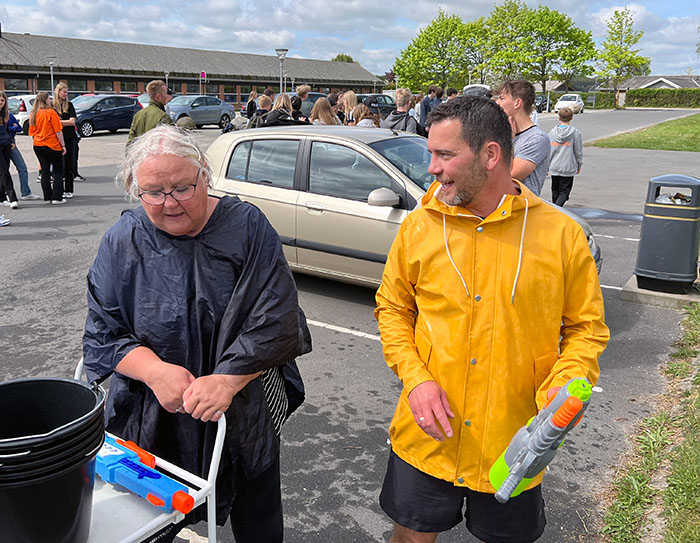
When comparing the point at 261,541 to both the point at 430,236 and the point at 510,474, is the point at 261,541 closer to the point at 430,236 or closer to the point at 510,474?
the point at 510,474

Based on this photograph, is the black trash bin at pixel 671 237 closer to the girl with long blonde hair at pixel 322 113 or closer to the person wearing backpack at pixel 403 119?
the person wearing backpack at pixel 403 119

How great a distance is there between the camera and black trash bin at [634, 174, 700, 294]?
5.96 metres

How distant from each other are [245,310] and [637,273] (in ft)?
17.9

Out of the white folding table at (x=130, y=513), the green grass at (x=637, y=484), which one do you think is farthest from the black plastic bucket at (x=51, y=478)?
the green grass at (x=637, y=484)

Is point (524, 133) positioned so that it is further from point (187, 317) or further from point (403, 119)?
point (403, 119)

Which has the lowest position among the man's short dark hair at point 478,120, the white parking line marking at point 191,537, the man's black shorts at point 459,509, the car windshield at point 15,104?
the white parking line marking at point 191,537

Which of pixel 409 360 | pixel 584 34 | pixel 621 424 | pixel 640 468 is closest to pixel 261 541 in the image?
pixel 409 360

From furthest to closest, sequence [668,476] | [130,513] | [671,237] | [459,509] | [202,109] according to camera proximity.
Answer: [202,109]
[671,237]
[668,476]
[459,509]
[130,513]

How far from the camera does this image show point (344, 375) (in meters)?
4.66

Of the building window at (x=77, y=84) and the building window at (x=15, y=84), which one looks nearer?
the building window at (x=15, y=84)

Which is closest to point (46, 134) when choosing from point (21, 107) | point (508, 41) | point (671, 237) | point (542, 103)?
point (671, 237)

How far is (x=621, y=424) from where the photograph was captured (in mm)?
3926

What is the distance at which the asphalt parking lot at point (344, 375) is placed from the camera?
3.10m

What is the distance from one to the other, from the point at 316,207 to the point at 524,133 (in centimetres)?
203
